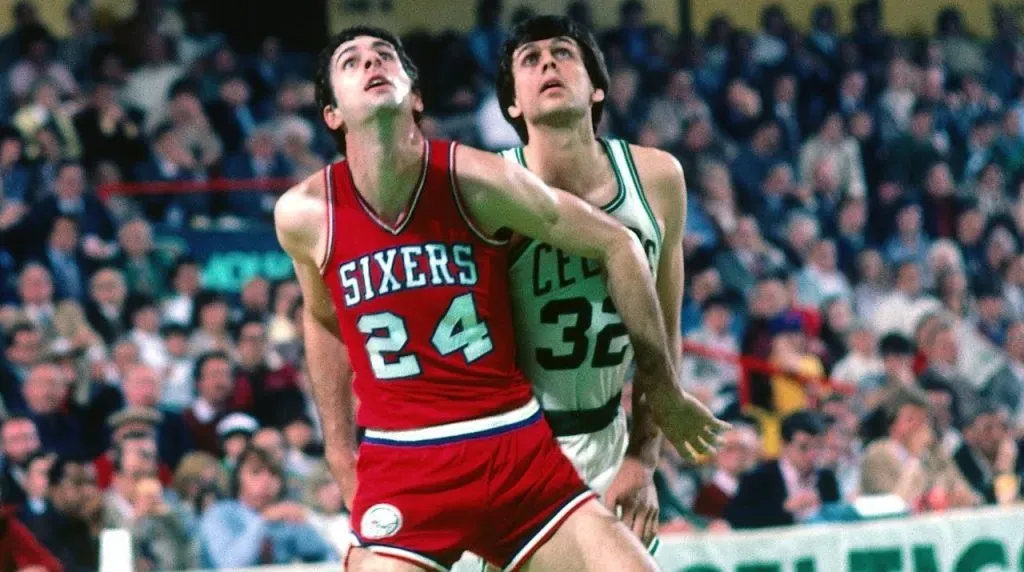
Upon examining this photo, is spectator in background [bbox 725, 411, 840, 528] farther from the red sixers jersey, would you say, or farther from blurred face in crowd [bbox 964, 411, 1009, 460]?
the red sixers jersey

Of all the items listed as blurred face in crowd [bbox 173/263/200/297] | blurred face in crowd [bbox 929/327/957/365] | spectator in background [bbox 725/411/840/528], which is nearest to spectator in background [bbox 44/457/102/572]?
blurred face in crowd [bbox 173/263/200/297]

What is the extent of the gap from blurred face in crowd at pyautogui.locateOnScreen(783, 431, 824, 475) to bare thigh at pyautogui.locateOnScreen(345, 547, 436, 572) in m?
4.77

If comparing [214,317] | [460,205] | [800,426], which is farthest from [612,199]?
[214,317]

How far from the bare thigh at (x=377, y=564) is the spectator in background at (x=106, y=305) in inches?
224

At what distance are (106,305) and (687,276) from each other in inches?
151

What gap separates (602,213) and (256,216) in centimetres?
741

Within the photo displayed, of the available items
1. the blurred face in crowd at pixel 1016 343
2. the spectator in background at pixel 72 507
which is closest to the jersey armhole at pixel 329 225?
the spectator in background at pixel 72 507

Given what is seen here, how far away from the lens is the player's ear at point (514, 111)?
5.04 metres

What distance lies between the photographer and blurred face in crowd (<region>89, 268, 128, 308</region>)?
10.0m

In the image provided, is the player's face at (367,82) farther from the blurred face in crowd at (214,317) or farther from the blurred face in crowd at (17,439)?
the blurred face in crowd at (214,317)

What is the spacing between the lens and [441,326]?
449 centimetres

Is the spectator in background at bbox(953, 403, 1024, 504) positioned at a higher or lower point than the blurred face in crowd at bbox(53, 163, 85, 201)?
lower

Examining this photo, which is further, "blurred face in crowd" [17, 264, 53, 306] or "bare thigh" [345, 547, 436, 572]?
"blurred face in crowd" [17, 264, 53, 306]

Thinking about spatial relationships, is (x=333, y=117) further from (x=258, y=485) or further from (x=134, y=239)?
(x=134, y=239)
